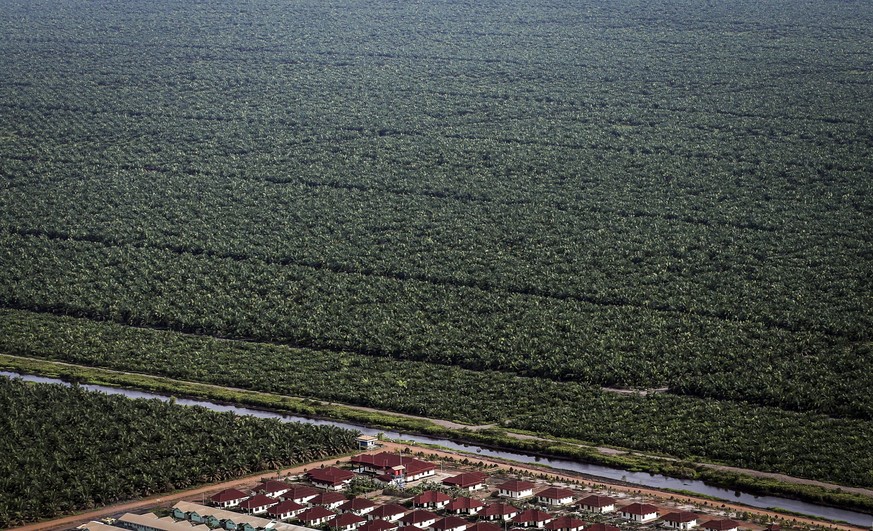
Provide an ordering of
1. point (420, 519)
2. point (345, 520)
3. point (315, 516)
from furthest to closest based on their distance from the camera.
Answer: point (315, 516) < point (420, 519) < point (345, 520)

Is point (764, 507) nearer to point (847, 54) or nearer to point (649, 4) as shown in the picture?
point (847, 54)

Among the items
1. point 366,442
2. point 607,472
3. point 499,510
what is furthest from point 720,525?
point 366,442

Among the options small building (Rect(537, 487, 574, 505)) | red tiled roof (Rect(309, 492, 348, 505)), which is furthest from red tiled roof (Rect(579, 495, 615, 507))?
red tiled roof (Rect(309, 492, 348, 505))

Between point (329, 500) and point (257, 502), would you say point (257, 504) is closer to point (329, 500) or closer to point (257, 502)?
point (257, 502)

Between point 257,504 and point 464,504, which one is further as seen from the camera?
point 257,504

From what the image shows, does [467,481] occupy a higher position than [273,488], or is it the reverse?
[467,481]

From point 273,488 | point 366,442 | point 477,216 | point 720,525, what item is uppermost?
point 477,216

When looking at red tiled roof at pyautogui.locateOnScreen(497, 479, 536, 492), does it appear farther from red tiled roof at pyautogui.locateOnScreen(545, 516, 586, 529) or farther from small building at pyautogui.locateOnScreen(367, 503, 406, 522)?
small building at pyautogui.locateOnScreen(367, 503, 406, 522)

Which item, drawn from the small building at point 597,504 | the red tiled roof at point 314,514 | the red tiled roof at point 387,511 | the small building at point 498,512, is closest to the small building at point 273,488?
the red tiled roof at point 314,514
